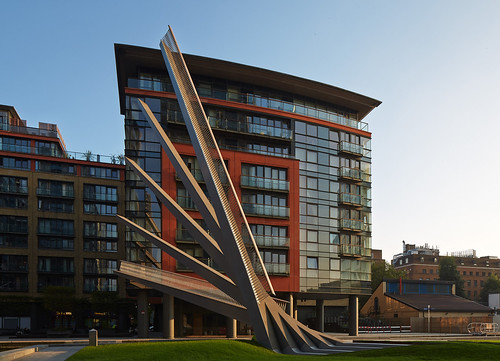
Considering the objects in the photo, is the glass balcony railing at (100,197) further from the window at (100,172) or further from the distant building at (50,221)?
the window at (100,172)

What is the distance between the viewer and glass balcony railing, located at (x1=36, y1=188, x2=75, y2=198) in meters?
68.5

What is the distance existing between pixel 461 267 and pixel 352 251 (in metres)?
93.7

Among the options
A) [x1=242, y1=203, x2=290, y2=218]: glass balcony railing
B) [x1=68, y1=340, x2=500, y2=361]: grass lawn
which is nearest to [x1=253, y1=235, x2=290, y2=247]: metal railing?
[x1=242, y1=203, x2=290, y2=218]: glass balcony railing

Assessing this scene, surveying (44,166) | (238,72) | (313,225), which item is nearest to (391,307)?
(313,225)

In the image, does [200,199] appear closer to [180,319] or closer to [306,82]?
[180,319]

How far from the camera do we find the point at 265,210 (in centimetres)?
4434

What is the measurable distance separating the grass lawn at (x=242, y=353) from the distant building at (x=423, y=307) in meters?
37.2

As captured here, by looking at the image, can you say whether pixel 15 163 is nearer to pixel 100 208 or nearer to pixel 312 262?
pixel 100 208

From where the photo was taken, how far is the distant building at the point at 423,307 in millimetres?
57781

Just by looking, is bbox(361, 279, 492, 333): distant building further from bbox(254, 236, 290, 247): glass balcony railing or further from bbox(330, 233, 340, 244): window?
bbox(254, 236, 290, 247): glass balcony railing

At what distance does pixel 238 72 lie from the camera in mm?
45312

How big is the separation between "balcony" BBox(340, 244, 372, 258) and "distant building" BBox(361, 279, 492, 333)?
15798 millimetres

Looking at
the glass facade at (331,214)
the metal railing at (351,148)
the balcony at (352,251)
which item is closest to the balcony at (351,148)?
the metal railing at (351,148)

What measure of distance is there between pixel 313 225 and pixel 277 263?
231 inches
